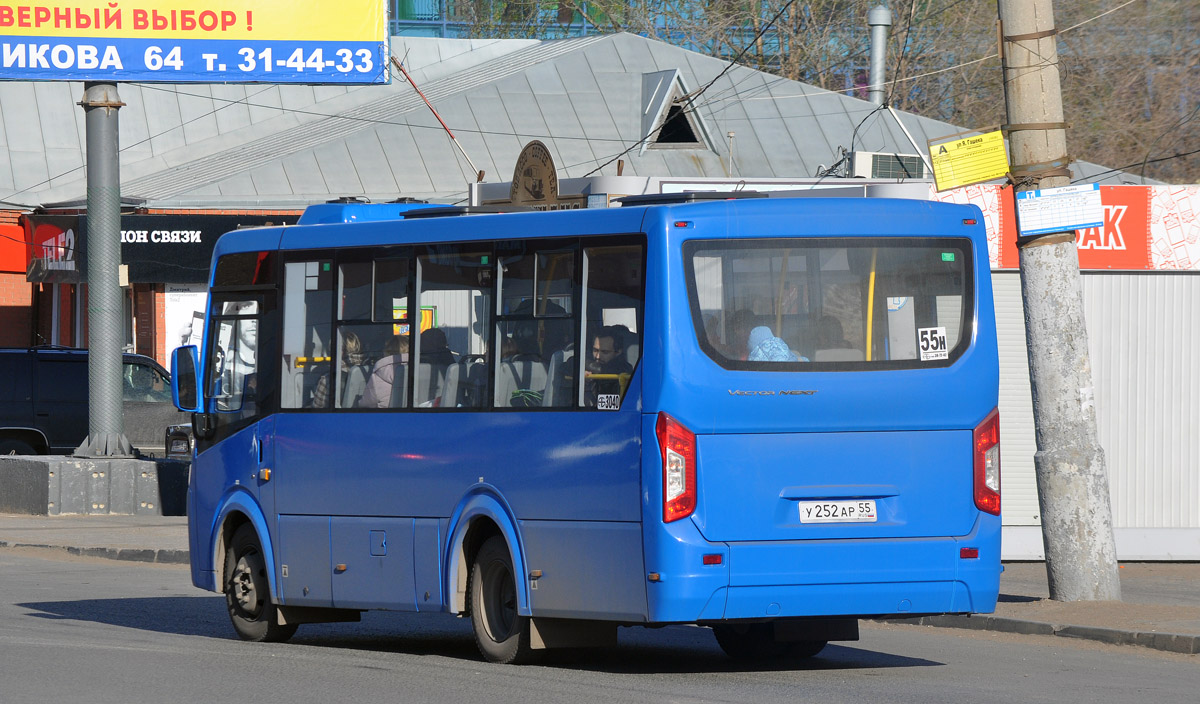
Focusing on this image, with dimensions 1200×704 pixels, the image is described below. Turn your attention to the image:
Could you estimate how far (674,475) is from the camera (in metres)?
8.61

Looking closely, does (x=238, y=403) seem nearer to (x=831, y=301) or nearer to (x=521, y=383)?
(x=521, y=383)

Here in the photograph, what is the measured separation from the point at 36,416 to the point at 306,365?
637 inches

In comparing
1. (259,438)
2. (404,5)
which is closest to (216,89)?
(404,5)

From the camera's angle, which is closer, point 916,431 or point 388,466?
point 916,431

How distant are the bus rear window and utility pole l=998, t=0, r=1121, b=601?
11.0 ft

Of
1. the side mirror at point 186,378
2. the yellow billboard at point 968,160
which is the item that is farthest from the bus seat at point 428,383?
the yellow billboard at point 968,160

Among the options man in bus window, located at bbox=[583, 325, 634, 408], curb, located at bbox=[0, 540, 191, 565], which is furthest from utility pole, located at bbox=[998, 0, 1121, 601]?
curb, located at bbox=[0, 540, 191, 565]

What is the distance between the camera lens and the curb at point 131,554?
1784 cm

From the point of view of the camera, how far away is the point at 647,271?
8859 mm

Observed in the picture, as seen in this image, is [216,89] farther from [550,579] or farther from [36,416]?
[550,579]

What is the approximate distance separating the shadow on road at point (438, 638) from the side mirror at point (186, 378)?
1.56 m

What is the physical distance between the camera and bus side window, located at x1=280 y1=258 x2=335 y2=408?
35.4 ft

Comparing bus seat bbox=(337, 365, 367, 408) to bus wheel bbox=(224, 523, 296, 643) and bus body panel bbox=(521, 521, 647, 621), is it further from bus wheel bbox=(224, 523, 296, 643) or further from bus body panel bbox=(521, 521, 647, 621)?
bus body panel bbox=(521, 521, 647, 621)

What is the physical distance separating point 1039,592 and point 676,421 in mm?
6032
